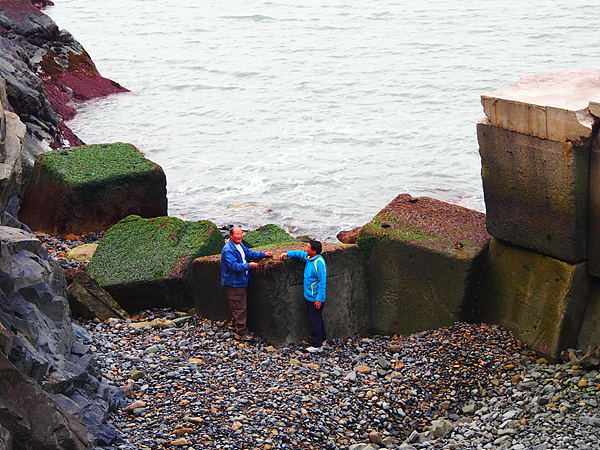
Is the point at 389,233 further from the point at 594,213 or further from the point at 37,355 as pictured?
the point at 37,355

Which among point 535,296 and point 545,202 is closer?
point 545,202

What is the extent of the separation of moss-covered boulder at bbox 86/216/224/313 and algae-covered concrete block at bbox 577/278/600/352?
5189mm

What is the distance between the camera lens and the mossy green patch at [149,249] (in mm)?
10094

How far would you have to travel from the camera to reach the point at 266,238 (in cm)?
1116

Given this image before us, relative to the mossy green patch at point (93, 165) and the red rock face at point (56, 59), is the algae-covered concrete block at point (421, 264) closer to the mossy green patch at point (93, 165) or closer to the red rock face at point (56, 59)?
the mossy green patch at point (93, 165)

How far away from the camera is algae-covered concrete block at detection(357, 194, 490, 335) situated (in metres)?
8.94

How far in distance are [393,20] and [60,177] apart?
31652 mm

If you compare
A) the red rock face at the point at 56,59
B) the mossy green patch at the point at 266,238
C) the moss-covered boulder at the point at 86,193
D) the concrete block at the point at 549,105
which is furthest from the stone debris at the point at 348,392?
the red rock face at the point at 56,59

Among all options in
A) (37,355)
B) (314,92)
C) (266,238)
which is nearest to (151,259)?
(266,238)

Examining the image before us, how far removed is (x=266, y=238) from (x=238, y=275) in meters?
2.21

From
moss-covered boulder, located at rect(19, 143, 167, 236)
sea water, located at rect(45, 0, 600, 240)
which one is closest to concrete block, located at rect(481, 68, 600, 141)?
moss-covered boulder, located at rect(19, 143, 167, 236)

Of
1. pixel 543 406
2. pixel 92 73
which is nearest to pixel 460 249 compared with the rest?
pixel 543 406

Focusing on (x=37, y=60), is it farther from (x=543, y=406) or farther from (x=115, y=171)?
(x=543, y=406)

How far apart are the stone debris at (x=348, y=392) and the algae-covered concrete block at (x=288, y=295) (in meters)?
0.25
